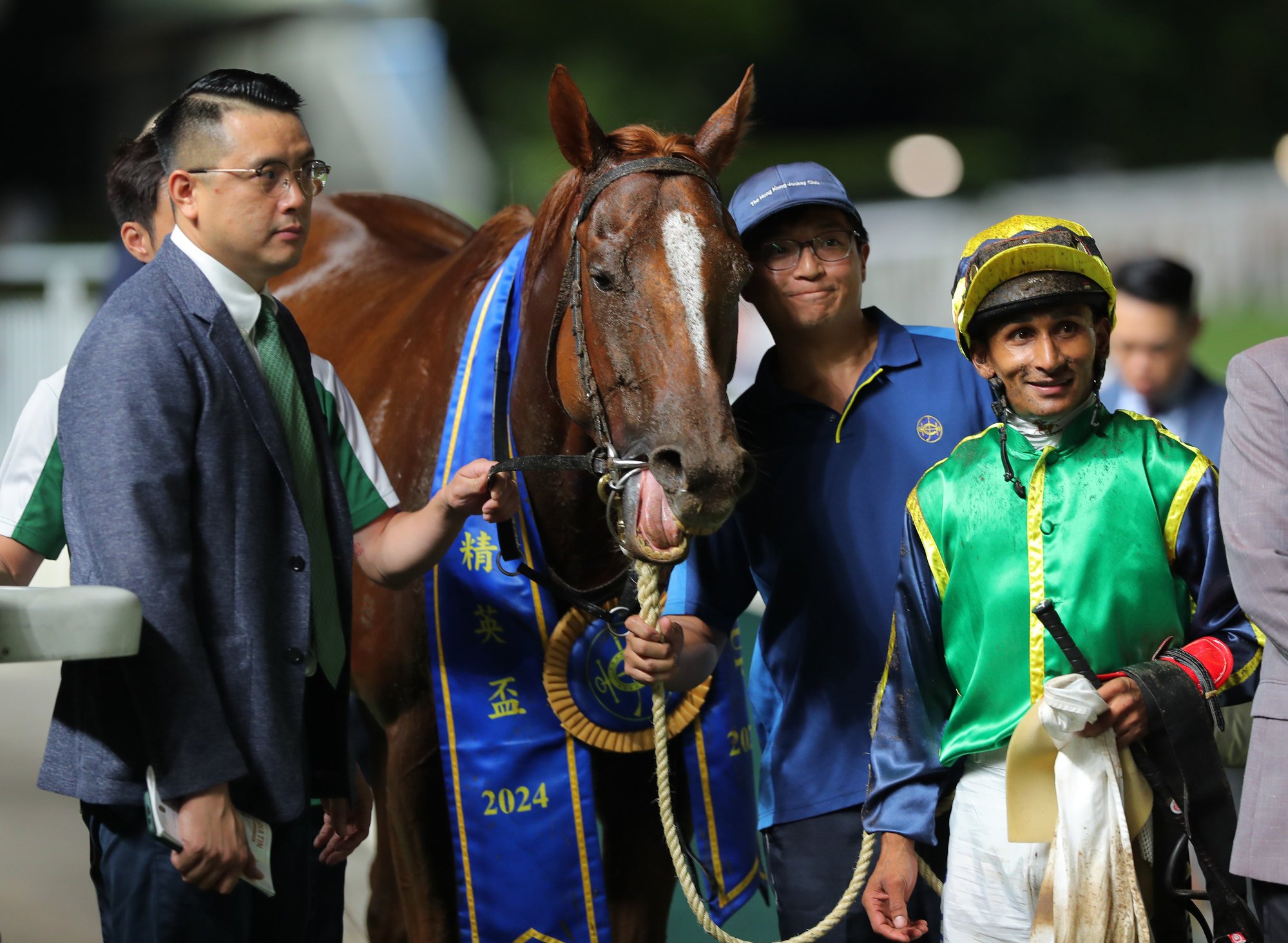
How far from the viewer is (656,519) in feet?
7.12

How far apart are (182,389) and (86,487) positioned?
0.19 meters

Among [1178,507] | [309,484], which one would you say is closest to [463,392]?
[309,484]

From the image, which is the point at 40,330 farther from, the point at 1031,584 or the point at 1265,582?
the point at 1265,582

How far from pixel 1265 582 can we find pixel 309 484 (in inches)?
55.0

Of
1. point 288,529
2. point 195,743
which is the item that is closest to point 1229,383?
point 288,529

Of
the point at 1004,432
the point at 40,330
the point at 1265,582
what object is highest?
the point at 40,330

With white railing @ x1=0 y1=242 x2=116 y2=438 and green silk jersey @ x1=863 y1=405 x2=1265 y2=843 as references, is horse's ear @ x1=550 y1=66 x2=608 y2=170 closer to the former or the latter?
green silk jersey @ x1=863 y1=405 x2=1265 y2=843

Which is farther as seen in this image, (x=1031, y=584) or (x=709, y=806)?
(x=709, y=806)

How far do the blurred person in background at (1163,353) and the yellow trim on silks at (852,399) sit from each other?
2070 mm

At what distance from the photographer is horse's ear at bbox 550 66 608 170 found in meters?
2.37

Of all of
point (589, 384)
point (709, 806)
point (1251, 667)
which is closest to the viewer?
point (1251, 667)

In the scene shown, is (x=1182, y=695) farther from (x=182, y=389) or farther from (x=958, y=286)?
Answer: (x=182, y=389)

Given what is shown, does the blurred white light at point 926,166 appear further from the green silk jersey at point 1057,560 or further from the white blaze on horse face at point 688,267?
the green silk jersey at point 1057,560

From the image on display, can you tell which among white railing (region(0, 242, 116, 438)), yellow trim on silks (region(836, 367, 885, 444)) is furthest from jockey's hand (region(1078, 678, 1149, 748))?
white railing (region(0, 242, 116, 438))
